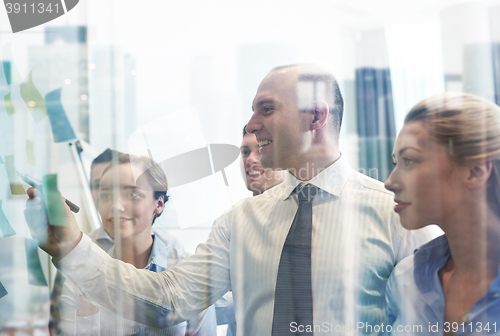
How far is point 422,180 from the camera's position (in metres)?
0.88

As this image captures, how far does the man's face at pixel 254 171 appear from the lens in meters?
0.98

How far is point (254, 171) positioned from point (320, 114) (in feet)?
0.73

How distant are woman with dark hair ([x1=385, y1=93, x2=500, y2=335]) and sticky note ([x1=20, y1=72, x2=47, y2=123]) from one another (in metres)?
1.00

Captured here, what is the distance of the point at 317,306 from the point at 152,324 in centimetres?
44

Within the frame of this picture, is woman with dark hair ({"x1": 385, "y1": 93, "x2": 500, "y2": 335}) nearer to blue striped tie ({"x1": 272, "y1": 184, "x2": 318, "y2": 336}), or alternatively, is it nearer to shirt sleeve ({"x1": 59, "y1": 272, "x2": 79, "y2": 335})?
blue striped tie ({"x1": 272, "y1": 184, "x2": 318, "y2": 336})

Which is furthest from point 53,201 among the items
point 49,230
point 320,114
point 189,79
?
point 320,114

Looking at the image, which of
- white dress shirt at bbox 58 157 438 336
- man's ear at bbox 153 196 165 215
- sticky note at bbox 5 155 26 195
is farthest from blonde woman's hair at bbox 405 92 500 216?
sticky note at bbox 5 155 26 195

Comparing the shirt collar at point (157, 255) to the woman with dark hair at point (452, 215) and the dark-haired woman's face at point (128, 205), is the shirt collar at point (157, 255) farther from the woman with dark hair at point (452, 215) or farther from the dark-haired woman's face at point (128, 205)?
the woman with dark hair at point (452, 215)

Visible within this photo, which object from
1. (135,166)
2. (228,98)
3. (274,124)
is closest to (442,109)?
(274,124)

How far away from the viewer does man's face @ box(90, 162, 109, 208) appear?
105 cm

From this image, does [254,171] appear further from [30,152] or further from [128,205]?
[30,152]

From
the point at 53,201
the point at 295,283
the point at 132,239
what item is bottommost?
the point at 295,283

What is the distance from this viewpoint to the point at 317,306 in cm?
91

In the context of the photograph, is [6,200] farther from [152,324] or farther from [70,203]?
[152,324]
